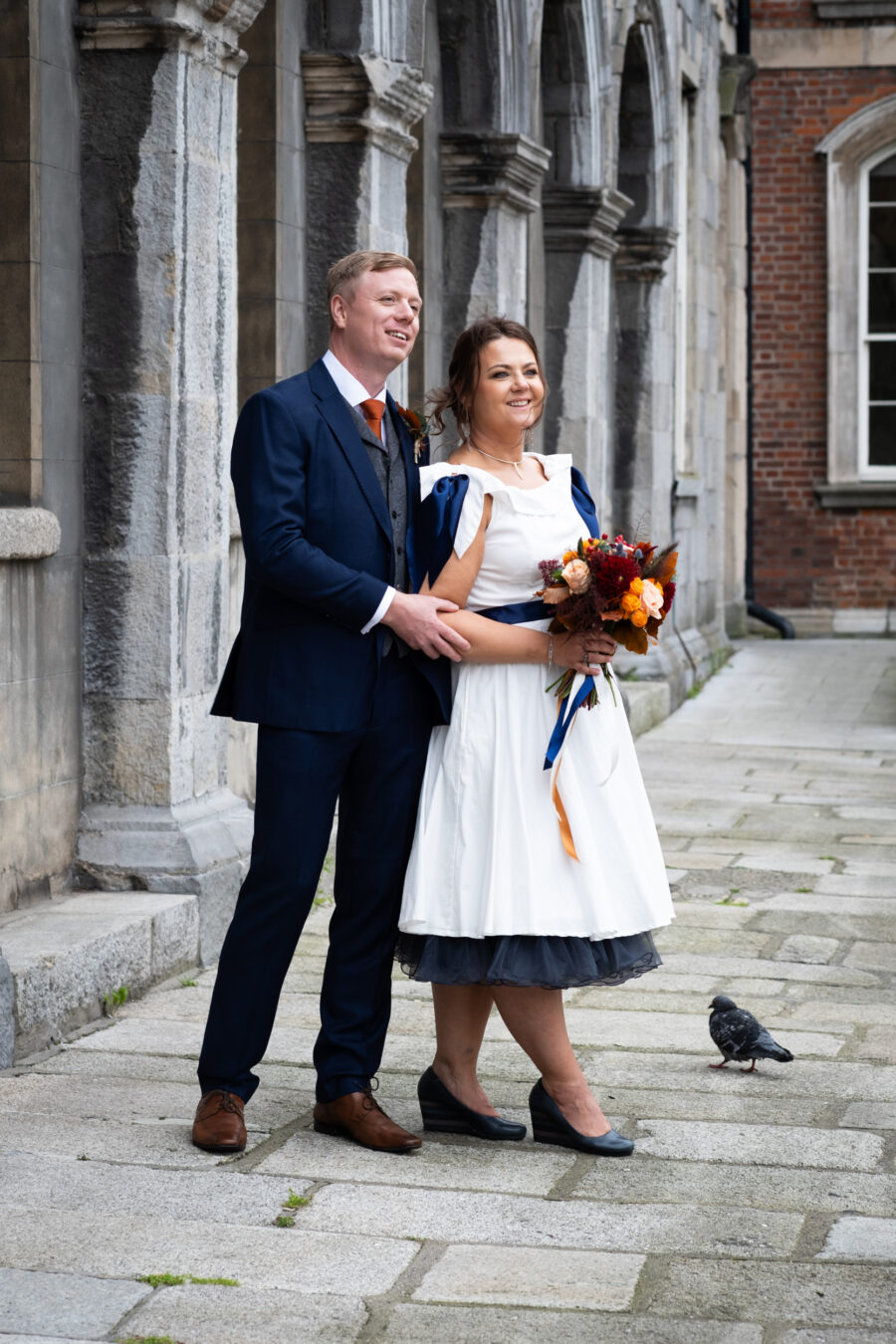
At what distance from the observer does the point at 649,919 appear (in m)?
4.10

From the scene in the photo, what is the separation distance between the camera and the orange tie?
4168 mm

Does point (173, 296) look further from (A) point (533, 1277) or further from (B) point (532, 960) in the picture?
(A) point (533, 1277)

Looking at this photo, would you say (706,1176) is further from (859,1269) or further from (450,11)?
(450,11)

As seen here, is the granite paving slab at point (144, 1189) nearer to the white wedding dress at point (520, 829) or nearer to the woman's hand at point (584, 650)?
the white wedding dress at point (520, 829)

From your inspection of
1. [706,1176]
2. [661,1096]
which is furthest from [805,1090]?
[706,1176]

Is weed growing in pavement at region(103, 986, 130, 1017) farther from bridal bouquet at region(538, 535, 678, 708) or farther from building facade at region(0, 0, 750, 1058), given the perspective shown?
bridal bouquet at region(538, 535, 678, 708)

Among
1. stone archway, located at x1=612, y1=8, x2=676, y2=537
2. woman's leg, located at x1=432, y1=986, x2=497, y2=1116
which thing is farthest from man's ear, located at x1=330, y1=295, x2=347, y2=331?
stone archway, located at x1=612, y1=8, x2=676, y2=537

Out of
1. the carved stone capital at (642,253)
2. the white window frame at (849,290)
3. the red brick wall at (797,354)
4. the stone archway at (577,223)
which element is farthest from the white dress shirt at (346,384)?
the red brick wall at (797,354)

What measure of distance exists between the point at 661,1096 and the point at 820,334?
45.9 feet

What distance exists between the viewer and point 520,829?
405 cm

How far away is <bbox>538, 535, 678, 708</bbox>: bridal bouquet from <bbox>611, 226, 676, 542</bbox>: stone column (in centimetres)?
892

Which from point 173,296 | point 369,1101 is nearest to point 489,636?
point 369,1101

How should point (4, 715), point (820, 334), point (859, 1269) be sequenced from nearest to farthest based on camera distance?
point (859, 1269)
point (4, 715)
point (820, 334)

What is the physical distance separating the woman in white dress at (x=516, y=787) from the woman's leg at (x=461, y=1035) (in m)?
0.08
